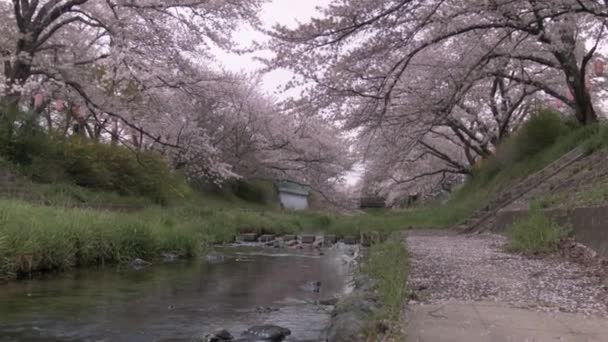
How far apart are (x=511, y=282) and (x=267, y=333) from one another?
2618 millimetres

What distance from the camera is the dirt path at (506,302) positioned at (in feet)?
11.9

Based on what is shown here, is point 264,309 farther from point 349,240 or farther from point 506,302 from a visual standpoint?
point 349,240

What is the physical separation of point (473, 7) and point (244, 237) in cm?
1151

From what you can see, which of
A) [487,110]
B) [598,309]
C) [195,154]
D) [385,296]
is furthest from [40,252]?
[487,110]

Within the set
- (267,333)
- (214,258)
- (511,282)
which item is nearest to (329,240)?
(214,258)

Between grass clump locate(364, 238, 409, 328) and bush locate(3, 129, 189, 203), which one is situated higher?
bush locate(3, 129, 189, 203)

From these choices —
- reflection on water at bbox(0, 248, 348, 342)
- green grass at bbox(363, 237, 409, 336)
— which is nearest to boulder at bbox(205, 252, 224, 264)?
reflection on water at bbox(0, 248, 348, 342)

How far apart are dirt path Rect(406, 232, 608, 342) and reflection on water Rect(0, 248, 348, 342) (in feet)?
4.53

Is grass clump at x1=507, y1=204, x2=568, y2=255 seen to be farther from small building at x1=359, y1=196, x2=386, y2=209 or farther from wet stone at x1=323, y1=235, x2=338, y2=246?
small building at x1=359, y1=196, x2=386, y2=209

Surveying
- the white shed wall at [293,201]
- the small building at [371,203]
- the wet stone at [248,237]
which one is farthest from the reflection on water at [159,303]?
the small building at [371,203]

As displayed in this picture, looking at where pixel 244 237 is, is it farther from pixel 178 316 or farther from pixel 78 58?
pixel 178 316

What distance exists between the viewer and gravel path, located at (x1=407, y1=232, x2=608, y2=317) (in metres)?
4.62

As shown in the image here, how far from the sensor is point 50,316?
225 inches

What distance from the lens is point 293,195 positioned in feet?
120
